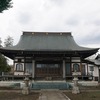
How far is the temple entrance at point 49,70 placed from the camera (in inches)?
1193

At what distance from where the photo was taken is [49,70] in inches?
1201

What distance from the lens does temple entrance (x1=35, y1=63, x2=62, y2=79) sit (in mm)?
30314

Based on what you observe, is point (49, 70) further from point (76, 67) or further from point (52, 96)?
point (52, 96)

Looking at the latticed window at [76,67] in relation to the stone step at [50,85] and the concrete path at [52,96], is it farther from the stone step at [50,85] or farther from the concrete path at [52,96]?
the concrete path at [52,96]

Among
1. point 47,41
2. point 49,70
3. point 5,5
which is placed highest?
point 47,41

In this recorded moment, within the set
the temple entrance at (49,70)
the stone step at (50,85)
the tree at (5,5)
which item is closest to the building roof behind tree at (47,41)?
the temple entrance at (49,70)

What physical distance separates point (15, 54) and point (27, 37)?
19.2 feet

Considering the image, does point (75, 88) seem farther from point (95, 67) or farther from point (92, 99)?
point (95, 67)

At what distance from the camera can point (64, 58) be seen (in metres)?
30.3

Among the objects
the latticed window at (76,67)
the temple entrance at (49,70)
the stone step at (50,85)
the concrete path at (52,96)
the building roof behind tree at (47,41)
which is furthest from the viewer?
the building roof behind tree at (47,41)

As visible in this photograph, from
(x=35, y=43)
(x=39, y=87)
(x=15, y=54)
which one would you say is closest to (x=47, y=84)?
(x=39, y=87)

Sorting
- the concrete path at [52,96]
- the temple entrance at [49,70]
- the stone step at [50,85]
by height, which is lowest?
the concrete path at [52,96]

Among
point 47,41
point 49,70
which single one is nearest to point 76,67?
point 49,70

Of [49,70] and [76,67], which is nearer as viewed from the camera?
[49,70]
